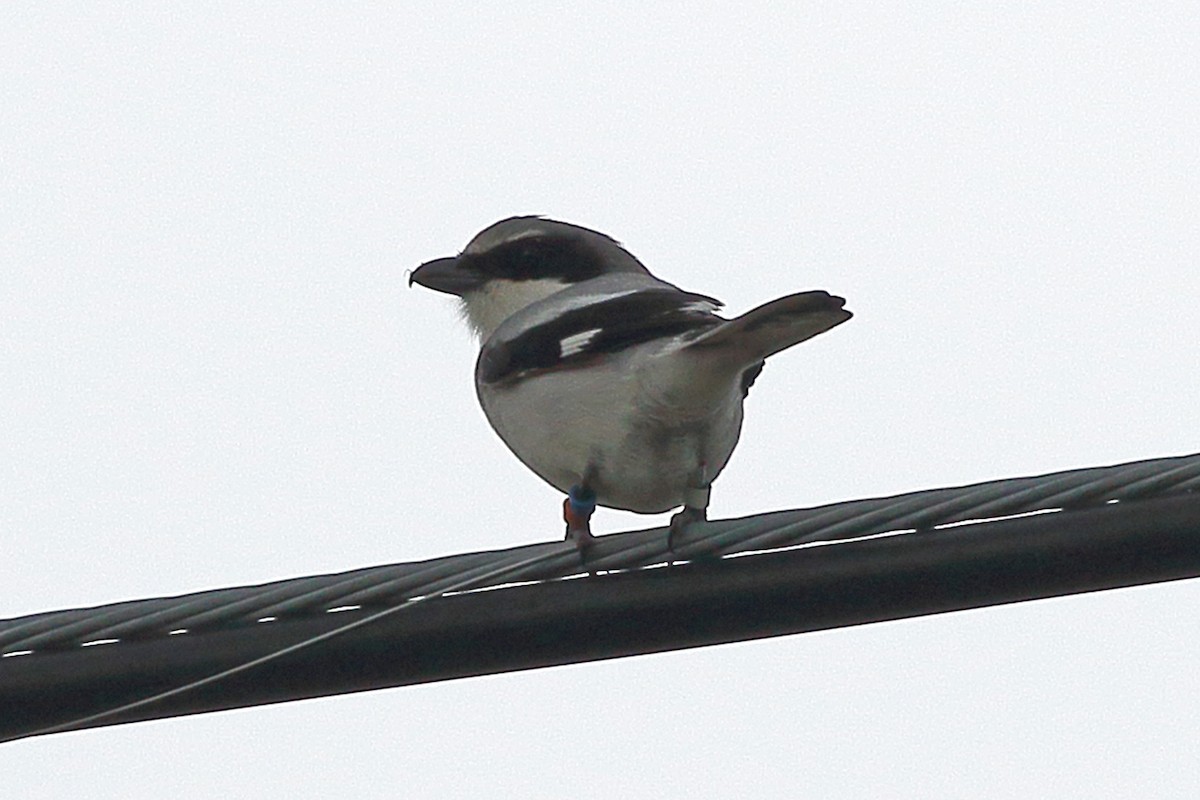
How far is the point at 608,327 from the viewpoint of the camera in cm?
536

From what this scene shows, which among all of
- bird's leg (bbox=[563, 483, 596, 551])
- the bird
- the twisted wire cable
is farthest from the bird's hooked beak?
the twisted wire cable

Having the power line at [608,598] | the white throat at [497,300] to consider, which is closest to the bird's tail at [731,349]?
the power line at [608,598]

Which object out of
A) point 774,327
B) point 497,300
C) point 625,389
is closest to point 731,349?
point 774,327

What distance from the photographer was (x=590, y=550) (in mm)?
4172

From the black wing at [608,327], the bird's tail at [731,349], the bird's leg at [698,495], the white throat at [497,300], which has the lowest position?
the bird's leg at [698,495]

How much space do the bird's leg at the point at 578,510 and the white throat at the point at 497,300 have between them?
1.19m

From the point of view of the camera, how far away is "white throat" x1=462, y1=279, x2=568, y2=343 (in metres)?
6.65

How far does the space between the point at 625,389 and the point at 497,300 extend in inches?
58.2

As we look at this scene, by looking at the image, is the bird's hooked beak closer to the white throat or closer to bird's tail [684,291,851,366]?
the white throat

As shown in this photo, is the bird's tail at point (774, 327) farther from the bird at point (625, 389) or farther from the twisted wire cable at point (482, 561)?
the twisted wire cable at point (482, 561)

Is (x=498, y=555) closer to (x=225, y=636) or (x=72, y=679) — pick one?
(x=225, y=636)

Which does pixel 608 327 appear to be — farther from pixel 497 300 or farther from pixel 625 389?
pixel 497 300

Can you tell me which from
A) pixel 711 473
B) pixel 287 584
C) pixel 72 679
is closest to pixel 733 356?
pixel 711 473

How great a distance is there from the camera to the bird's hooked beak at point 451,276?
22.1 ft
